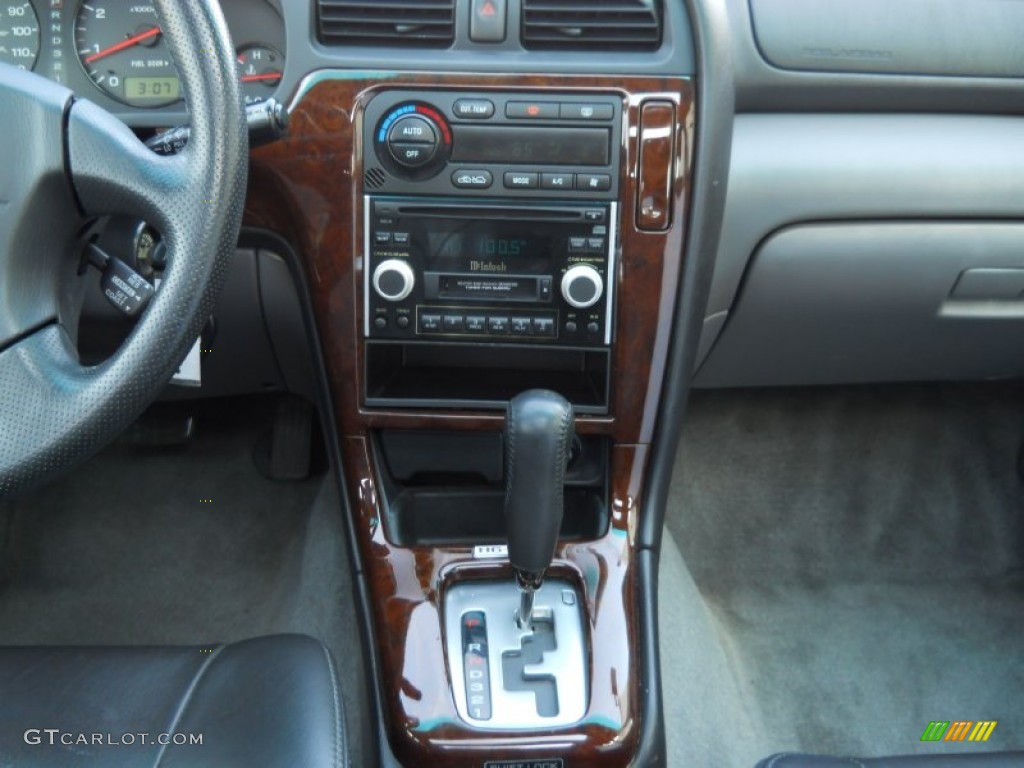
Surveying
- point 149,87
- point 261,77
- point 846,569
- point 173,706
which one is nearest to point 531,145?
point 261,77

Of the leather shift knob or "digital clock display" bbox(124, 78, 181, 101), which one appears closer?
the leather shift knob

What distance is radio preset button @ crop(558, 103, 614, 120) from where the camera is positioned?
1.37 m

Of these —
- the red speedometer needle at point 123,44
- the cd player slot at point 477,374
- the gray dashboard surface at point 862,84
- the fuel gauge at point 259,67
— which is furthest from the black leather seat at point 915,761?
the red speedometer needle at point 123,44

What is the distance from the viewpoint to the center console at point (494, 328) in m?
1.38

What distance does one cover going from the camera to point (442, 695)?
1.37 m

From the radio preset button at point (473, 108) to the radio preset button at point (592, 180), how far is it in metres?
0.14

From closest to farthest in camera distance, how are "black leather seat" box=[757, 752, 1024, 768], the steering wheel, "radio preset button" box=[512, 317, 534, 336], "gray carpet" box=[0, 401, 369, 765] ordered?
the steering wheel → "black leather seat" box=[757, 752, 1024, 768] → "radio preset button" box=[512, 317, 534, 336] → "gray carpet" box=[0, 401, 369, 765]

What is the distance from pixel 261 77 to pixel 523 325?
0.47 meters

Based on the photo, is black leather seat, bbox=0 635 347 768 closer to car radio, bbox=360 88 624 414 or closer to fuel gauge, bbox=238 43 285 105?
car radio, bbox=360 88 624 414

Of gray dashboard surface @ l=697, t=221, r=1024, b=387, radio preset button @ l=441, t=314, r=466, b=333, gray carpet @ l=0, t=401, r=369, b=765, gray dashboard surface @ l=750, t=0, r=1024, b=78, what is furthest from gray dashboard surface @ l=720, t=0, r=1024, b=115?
gray carpet @ l=0, t=401, r=369, b=765

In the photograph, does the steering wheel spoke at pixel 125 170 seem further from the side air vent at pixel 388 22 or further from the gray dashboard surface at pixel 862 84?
the gray dashboard surface at pixel 862 84

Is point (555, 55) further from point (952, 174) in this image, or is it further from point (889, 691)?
point (889, 691)

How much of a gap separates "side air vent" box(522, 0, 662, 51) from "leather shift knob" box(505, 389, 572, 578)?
1.49 feet

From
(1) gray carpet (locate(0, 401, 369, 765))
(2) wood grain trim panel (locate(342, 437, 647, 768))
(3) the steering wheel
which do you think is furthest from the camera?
(1) gray carpet (locate(0, 401, 369, 765))
